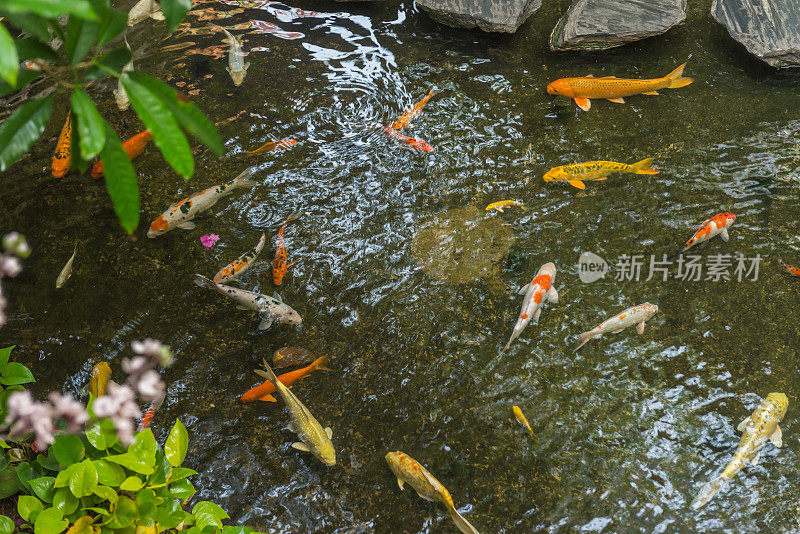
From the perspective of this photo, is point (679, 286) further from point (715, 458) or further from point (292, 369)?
point (292, 369)

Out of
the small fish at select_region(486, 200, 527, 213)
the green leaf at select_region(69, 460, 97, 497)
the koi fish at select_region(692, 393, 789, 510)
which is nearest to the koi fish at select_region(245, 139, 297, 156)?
the small fish at select_region(486, 200, 527, 213)

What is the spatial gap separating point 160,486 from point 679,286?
150 inches

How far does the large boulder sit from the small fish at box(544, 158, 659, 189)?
2.17m

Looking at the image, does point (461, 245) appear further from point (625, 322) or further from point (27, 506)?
point (27, 506)

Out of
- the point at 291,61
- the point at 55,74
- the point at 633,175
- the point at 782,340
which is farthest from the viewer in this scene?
the point at 291,61

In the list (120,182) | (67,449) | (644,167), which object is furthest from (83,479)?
(644,167)

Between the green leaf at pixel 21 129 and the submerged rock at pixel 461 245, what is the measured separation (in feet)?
9.96

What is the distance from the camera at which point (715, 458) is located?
3.46 meters

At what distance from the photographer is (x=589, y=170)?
192 inches

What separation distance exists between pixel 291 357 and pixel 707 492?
272 centimetres

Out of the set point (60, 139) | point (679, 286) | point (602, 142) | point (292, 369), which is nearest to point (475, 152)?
point (602, 142)

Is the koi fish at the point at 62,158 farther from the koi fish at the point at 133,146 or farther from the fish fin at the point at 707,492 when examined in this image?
the fish fin at the point at 707,492

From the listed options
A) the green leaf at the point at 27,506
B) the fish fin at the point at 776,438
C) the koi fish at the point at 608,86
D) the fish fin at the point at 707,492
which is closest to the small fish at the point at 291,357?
the green leaf at the point at 27,506

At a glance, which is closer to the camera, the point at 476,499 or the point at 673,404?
the point at 476,499
